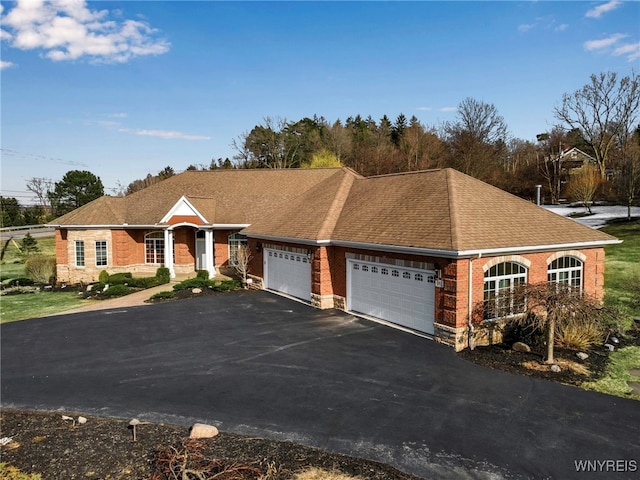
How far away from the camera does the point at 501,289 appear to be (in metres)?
13.8

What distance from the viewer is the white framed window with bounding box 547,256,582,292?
1497 centimetres

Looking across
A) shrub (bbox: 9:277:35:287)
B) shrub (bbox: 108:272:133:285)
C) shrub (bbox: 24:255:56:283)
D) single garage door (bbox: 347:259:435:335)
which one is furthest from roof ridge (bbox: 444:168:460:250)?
shrub (bbox: 9:277:35:287)

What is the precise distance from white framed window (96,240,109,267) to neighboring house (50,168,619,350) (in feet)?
0.21

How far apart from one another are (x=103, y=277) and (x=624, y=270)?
2958 cm

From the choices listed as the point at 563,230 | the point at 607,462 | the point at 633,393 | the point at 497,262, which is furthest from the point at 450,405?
the point at 563,230

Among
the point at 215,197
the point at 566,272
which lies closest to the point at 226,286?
the point at 215,197

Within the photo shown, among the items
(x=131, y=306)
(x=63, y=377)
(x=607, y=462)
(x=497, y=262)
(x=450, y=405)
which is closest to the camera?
(x=607, y=462)

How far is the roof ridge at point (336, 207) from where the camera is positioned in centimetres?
1853

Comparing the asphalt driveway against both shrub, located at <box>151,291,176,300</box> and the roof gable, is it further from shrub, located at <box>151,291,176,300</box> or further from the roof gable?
the roof gable

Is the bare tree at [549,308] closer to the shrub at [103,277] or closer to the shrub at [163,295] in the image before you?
the shrub at [163,295]

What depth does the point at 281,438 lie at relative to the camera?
26.3 ft

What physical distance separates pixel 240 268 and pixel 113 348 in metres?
11.0

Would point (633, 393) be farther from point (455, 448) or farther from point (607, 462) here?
point (455, 448)

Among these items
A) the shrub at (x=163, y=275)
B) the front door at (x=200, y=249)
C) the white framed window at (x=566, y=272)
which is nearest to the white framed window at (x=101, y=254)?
the shrub at (x=163, y=275)
